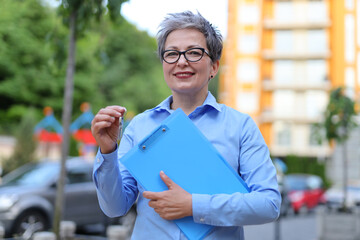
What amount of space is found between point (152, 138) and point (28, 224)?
7.44 metres

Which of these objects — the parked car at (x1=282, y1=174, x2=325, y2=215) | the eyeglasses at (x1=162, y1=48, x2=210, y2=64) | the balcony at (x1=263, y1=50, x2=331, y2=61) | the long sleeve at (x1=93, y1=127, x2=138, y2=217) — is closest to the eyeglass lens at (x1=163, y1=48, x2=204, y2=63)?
the eyeglasses at (x1=162, y1=48, x2=210, y2=64)

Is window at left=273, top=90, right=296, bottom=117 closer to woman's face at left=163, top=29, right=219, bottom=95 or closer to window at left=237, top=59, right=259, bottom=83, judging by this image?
window at left=237, top=59, right=259, bottom=83

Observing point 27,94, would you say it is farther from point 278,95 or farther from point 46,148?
point 278,95

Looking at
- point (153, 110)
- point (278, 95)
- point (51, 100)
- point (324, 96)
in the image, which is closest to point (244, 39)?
point (278, 95)

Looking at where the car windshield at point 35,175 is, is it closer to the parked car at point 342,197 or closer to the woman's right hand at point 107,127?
the woman's right hand at point 107,127

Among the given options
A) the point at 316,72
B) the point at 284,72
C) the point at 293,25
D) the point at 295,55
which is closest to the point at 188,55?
the point at 295,55

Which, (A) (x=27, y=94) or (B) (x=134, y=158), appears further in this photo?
(A) (x=27, y=94)

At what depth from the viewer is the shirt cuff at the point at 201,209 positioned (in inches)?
62.3

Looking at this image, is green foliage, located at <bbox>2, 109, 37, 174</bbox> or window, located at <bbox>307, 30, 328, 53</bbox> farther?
window, located at <bbox>307, 30, 328, 53</bbox>

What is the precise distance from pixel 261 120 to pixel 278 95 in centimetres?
247

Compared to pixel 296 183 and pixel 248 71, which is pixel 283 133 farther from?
pixel 296 183

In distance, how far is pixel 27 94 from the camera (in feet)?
103

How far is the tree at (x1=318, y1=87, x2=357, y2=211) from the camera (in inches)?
480

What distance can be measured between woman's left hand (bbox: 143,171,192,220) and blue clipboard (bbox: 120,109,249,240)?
0.15 ft
